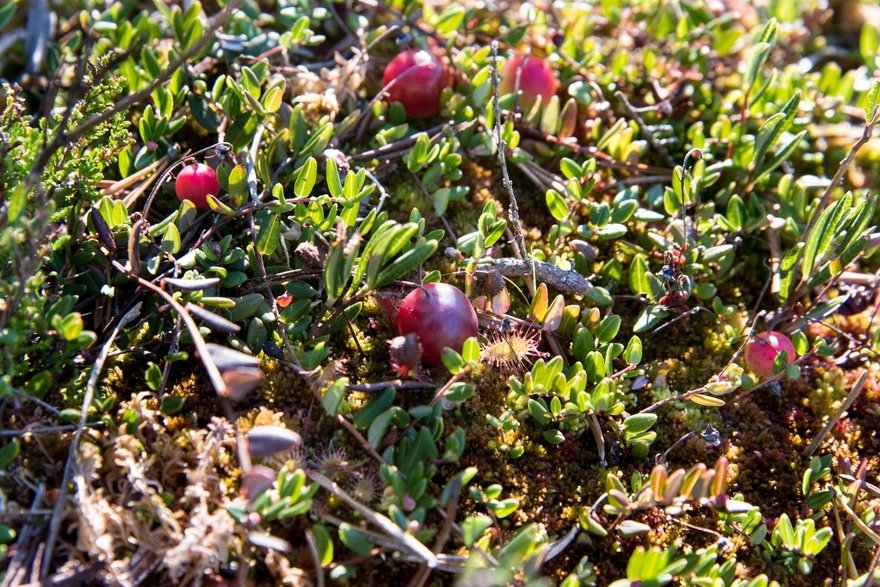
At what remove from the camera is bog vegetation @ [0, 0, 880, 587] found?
82.1 inches

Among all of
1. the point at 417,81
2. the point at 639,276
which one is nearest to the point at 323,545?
the point at 639,276

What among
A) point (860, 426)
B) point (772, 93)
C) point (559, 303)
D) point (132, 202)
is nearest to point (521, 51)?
point (772, 93)

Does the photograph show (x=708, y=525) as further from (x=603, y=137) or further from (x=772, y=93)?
(x=772, y=93)

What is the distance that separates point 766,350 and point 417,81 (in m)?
1.69

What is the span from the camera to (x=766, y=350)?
8.55 feet

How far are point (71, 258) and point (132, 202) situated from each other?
0.34 meters

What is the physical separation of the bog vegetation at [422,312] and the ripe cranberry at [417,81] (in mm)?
14

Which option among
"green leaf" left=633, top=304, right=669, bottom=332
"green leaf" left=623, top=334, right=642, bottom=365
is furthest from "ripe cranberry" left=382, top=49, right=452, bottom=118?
"green leaf" left=623, top=334, right=642, bottom=365

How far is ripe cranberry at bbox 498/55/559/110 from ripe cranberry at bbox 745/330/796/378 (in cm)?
136

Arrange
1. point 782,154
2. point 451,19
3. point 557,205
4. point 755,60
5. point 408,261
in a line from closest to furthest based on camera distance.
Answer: point 408,261 → point 557,205 → point 782,154 → point 755,60 → point 451,19

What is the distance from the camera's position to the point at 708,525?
2.38 m

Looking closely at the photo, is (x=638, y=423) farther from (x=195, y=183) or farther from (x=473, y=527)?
(x=195, y=183)

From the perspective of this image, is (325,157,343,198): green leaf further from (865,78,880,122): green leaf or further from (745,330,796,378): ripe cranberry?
(865,78,880,122): green leaf

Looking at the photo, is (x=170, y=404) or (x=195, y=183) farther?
(x=195, y=183)
